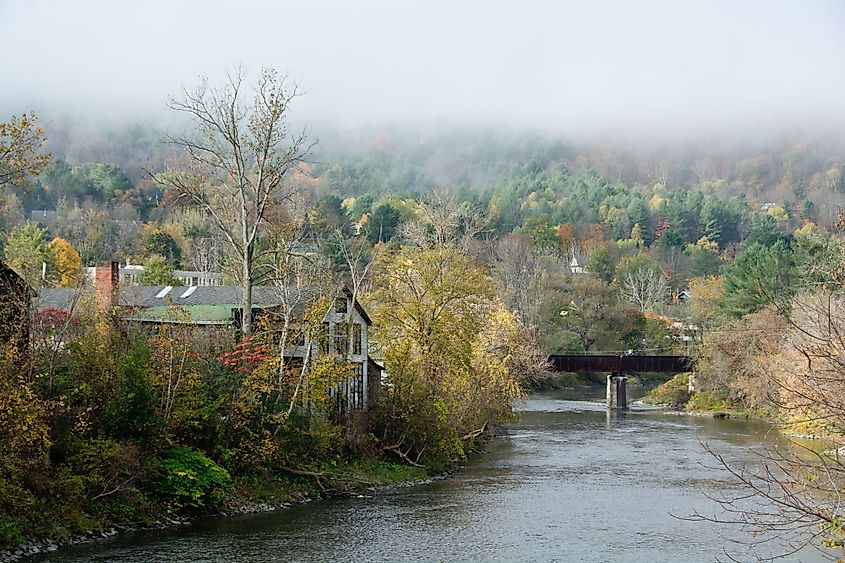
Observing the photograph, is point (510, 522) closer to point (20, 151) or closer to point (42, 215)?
point (20, 151)

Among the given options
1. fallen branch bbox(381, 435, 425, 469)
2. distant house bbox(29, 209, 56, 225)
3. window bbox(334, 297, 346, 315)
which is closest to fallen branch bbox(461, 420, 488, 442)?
fallen branch bbox(381, 435, 425, 469)

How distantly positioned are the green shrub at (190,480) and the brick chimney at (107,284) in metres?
15.8

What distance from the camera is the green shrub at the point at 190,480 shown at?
32.4 meters

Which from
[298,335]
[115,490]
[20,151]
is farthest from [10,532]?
[298,335]

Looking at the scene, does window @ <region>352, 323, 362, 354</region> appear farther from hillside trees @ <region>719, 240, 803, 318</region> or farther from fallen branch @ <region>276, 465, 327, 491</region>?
hillside trees @ <region>719, 240, 803, 318</region>

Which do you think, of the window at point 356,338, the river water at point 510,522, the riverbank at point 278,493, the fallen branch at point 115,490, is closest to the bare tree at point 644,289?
the river water at point 510,522

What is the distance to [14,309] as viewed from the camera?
112 feet

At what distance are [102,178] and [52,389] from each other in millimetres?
149131

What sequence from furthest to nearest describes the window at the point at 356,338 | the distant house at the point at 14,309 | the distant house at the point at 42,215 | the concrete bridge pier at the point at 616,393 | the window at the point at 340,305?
1. the distant house at the point at 42,215
2. the concrete bridge pier at the point at 616,393
3. the window at the point at 356,338
4. the window at the point at 340,305
5. the distant house at the point at 14,309

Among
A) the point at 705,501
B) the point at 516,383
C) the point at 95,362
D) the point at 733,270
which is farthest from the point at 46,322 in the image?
the point at 733,270

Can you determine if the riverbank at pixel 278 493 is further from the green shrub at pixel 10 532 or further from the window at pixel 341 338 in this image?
the window at pixel 341 338

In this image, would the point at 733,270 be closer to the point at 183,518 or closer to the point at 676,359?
the point at 676,359

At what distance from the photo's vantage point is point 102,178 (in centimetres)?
17312

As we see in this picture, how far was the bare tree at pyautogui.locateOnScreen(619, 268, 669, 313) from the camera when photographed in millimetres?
132375
